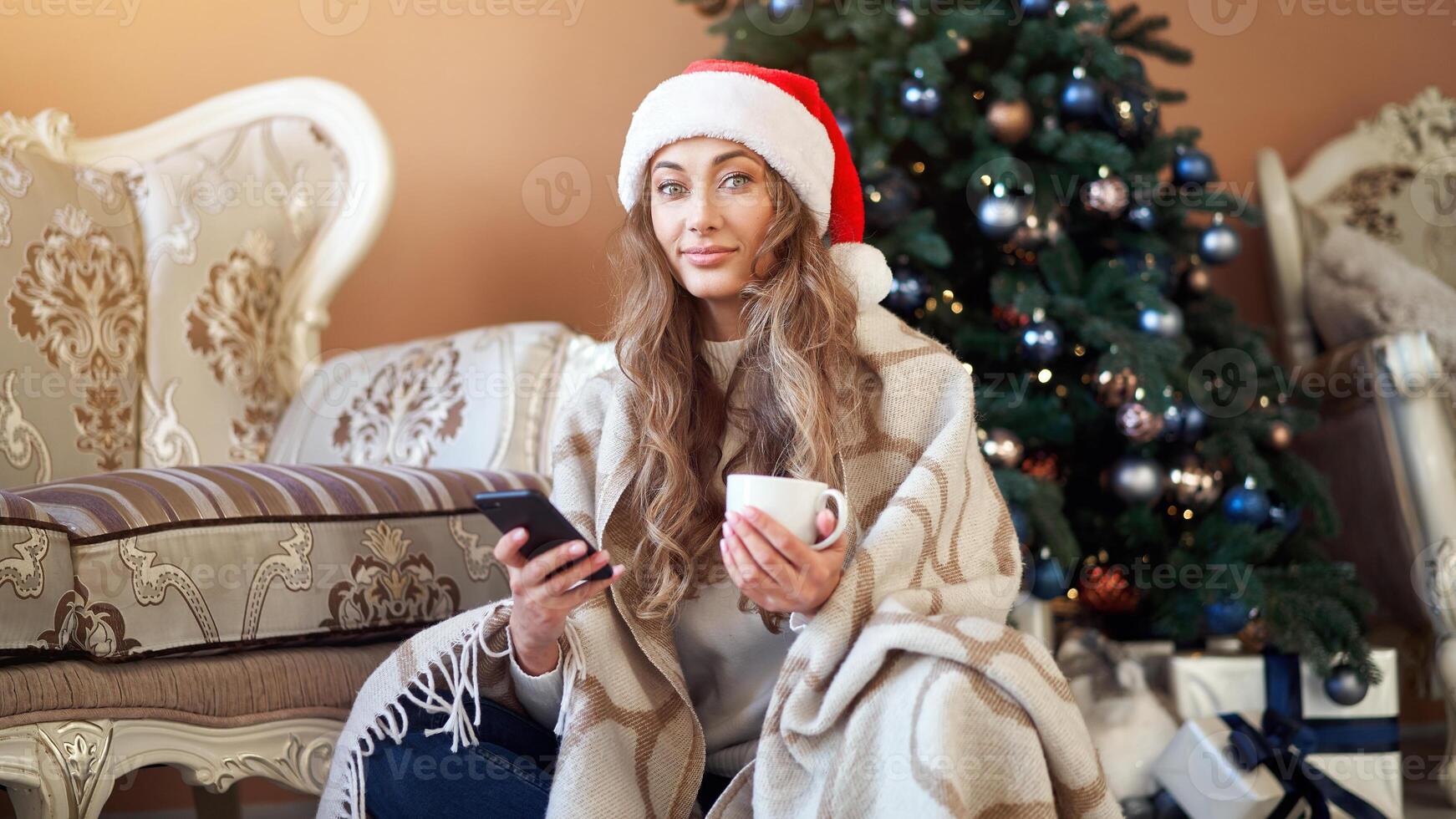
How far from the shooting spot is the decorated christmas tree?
79.3 inches

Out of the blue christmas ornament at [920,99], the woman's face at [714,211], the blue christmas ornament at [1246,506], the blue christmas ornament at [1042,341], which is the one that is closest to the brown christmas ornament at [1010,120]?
the blue christmas ornament at [920,99]

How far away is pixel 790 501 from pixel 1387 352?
5.86 feet

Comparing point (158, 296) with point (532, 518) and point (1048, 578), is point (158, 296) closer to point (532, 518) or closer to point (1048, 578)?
point (532, 518)

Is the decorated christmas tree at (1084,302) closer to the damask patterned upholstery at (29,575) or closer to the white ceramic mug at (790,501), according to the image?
the white ceramic mug at (790,501)

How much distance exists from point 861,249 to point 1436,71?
8.44ft

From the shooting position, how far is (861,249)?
1.32 m

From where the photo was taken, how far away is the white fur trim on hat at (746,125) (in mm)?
1277

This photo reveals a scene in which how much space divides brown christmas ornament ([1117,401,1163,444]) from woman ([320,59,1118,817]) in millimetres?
797

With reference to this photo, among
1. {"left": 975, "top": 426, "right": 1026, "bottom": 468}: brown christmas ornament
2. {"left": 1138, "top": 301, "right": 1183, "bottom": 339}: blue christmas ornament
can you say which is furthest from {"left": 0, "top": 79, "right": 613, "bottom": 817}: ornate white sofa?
{"left": 1138, "top": 301, "right": 1183, "bottom": 339}: blue christmas ornament

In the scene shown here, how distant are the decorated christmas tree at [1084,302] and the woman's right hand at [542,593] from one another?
100 cm

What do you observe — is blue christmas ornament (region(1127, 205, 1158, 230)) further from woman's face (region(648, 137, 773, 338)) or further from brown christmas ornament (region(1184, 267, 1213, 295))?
woman's face (region(648, 137, 773, 338))

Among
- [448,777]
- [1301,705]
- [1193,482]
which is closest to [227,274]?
[448,777]

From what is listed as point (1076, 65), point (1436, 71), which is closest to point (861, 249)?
point (1076, 65)

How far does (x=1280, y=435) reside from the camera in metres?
2.15
